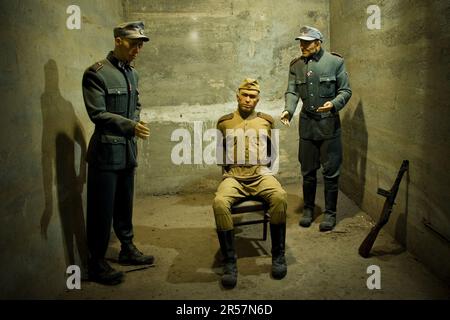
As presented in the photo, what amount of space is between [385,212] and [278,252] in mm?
1165

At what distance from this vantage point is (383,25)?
4.80 metres

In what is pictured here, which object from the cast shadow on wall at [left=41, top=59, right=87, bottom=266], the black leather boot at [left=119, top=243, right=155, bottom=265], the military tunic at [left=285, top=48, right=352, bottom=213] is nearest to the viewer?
the cast shadow on wall at [left=41, top=59, right=87, bottom=266]

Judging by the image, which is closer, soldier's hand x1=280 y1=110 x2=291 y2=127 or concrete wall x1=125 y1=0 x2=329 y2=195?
soldier's hand x1=280 y1=110 x2=291 y2=127

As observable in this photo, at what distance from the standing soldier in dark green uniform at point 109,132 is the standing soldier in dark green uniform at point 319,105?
1872 mm

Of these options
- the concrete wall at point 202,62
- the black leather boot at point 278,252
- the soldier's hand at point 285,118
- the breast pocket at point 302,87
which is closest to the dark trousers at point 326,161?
the soldier's hand at point 285,118

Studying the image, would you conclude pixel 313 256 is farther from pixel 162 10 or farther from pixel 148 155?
pixel 162 10

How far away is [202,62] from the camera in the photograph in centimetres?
655

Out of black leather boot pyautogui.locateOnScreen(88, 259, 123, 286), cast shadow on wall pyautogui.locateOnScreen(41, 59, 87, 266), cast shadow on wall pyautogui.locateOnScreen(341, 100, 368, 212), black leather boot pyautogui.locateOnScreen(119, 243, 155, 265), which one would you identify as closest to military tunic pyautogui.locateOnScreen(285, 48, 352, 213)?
cast shadow on wall pyautogui.locateOnScreen(341, 100, 368, 212)

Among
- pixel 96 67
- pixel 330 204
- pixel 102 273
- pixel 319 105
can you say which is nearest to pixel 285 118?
pixel 319 105

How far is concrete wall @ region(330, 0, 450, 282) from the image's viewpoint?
12.3ft

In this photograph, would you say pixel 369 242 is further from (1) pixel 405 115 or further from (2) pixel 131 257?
(2) pixel 131 257

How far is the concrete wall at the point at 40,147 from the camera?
9.72 ft

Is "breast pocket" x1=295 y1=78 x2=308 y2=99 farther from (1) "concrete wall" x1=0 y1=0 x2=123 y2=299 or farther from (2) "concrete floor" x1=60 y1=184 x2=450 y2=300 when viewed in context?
(1) "concrete wall" x1=0 y1=0 x2=123 y2=299

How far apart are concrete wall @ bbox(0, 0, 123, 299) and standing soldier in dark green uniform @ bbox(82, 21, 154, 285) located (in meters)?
0.27
